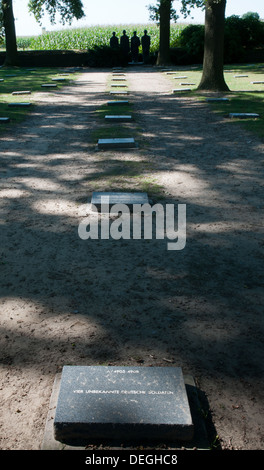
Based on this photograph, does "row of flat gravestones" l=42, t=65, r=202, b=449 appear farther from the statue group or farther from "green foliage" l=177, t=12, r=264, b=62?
the statue group

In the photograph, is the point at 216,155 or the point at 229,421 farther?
the point at 216,155

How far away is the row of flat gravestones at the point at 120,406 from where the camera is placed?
1.78 metres

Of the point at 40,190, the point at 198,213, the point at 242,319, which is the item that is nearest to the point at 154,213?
the point at 198,213

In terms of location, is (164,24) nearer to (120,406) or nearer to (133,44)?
(133,44)

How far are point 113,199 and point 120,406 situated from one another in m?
2.75

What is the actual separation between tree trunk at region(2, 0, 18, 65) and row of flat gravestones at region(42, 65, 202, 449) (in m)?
25.3

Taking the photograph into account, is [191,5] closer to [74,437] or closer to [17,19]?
[17,19]

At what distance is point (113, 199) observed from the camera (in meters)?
4.38

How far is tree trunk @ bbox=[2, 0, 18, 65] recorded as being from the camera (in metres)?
23.2

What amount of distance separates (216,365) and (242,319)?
1.52 feet

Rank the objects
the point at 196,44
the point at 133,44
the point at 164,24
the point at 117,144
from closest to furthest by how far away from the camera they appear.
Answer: the point at 117,144 < the point at 164,24 < the point at 196,44 < the point at 133,44

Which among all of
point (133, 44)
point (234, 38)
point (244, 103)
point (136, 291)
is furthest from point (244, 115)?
point (133, 44)

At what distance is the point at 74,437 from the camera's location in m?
1.79

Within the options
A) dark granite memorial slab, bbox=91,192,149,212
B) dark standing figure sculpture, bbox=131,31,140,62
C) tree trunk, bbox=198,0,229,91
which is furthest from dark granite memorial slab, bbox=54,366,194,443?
dark standing figure sculpture, bbox=131,31,140,62
